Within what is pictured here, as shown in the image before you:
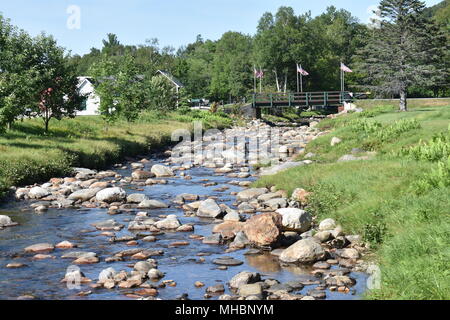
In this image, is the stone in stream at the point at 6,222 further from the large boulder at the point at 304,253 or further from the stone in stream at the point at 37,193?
the large boulder at the point at 304,253

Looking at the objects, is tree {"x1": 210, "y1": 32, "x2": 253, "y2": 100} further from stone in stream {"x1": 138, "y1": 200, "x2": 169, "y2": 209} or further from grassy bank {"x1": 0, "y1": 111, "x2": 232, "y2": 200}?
stone in stream {"x1": 138, "y1": 200, "x2": 169, "y2": 209}

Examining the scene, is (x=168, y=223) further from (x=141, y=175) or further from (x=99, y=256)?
(x=141, y=175)

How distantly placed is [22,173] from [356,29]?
101 metres

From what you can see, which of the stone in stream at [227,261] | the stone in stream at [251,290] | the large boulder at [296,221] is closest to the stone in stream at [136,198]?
the large boulder at [296,221]

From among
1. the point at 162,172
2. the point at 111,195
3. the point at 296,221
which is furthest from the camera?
the point at 162,172

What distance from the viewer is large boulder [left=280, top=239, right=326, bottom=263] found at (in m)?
13.4

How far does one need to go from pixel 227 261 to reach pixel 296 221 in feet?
10.2

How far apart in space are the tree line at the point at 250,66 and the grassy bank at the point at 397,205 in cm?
1587

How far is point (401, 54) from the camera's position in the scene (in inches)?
2117

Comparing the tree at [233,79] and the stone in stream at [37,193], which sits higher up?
the tree at [233,79]

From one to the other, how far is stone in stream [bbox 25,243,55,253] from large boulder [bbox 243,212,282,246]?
518 centimetres

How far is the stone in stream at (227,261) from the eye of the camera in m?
13.4

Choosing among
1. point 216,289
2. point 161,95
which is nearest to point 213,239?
point 216,289

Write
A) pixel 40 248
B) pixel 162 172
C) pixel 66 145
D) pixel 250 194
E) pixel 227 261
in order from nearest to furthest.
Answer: pixel 227 261
pixel 40 248
pixel 250 194
pixel 162 172
pixel 66 145
